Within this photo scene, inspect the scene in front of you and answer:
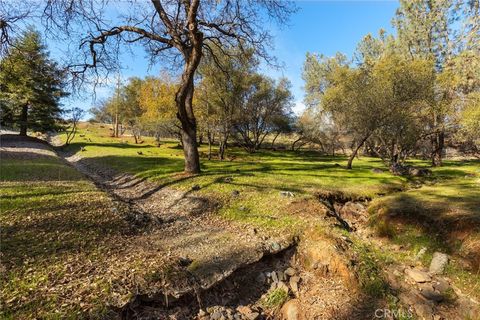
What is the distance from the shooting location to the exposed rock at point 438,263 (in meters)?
8.00

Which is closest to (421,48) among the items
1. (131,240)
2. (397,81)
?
(397,81)

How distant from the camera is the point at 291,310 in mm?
6762

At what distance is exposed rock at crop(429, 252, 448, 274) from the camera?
8.00 meters

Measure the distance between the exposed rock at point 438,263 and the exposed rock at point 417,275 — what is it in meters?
0.54

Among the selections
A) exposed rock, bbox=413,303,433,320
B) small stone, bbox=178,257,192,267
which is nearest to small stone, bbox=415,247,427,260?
exposed rock, bbox=413,303,433,320

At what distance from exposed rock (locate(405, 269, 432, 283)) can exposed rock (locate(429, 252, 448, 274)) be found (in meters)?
0.54

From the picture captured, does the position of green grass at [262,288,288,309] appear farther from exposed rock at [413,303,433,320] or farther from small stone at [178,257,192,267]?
exposed rock at [413,303,433,320]

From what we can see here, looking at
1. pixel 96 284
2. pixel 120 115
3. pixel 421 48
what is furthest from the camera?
pixel 120 115

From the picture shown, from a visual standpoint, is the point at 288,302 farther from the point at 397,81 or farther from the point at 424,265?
the point at 397,81

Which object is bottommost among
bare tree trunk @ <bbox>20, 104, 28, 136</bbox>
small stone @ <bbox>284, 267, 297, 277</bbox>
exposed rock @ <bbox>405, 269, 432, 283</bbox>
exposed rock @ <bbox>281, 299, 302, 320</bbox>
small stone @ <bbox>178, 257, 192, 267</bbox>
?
exposed rock @ <bbox>281, 299, 302, 320</bbox>

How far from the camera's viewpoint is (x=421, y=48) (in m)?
39.4

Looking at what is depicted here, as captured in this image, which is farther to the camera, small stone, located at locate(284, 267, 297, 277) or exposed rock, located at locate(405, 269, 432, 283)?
small stone, located at locate(284, 267, 297, 277)

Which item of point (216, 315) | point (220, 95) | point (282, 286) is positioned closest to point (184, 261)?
point (216, 315)

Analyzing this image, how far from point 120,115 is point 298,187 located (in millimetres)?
53223
